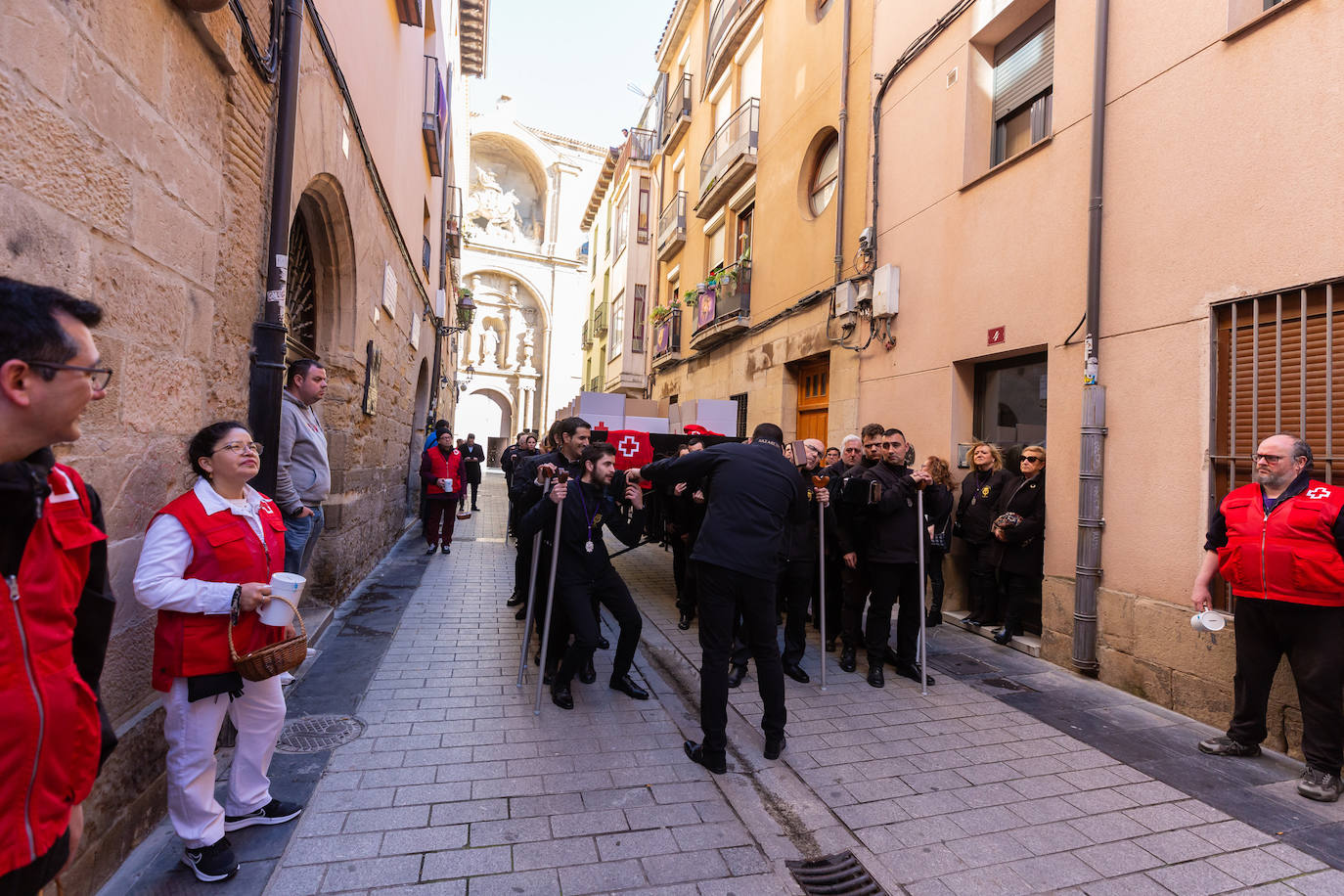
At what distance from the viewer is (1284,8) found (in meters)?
4.28

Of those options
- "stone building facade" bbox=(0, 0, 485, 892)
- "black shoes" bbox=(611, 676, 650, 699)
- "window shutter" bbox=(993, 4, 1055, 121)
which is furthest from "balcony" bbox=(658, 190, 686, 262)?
"black shoes" bbox=(611, 676, 650, 699)

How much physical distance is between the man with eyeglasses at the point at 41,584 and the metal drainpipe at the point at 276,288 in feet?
8.67

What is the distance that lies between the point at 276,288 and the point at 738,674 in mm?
3934

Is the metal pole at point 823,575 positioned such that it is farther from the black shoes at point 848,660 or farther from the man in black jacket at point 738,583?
the man in black jacket at point 738,583

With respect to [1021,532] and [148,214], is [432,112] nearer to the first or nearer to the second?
[148,214]

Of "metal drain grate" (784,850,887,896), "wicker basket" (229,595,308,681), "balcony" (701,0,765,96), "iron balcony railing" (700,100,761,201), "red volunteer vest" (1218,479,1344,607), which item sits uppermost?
"balcony" (701,0,765,96)

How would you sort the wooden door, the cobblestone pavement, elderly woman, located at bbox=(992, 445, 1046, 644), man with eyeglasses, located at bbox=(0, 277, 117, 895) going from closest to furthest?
1. man with eyeglasses, located at bbox=(0, 277, 117, 895)
2. the cobblestone pavement
3. elderly woman, located at bbox=(992, 445, 1046, 644)
4. the wooden door

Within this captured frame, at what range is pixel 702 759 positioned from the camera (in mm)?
3736

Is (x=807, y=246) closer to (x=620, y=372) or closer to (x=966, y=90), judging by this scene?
(x=966, y=90)

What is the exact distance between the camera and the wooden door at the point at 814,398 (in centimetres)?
1055

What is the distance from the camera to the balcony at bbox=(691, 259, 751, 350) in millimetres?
12953

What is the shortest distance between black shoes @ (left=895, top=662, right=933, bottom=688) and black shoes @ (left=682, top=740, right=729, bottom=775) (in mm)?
2179

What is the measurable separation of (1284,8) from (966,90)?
326cm

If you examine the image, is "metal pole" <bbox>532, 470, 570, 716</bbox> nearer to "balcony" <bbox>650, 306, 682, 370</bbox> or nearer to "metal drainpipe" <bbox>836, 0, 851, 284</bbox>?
"metal drainpipe" <bbox>836, 0, 851, 284</bbox>
